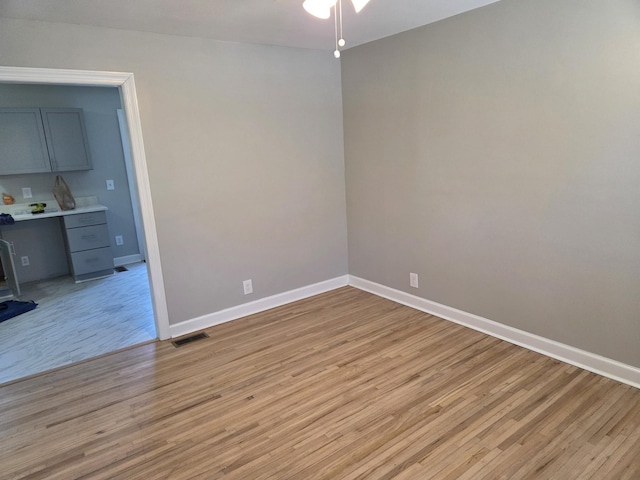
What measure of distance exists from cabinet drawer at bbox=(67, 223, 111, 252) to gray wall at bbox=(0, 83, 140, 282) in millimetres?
454

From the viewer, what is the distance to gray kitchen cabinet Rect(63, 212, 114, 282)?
4953 mm

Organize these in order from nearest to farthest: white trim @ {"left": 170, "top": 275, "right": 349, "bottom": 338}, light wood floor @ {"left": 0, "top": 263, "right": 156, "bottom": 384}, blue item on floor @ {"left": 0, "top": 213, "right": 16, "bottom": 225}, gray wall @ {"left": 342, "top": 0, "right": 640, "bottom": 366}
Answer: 1. gray wall @ {"left": 342, "top": 0, "right": 640, "bottom": 366}
2. light wood floor @ {"left": 0, "top": 263, "right": 156, "bottom": 384}
3. white trim @ {"left": 170, "top": 275, "right": 349, "bottom": 338}
4. blue item on floor @ {"left": 0, "top": 213, "right": 16, "bottom": 225}

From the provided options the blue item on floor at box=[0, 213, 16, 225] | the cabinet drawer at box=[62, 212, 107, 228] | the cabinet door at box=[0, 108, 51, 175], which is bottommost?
the cabinet drawer at box=[62, 212, 107, 228]

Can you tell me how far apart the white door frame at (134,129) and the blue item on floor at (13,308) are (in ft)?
6.20

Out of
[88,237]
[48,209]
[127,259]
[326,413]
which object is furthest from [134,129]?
[127,259]

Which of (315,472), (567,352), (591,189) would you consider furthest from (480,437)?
(591,189)

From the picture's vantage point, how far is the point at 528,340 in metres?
2.91

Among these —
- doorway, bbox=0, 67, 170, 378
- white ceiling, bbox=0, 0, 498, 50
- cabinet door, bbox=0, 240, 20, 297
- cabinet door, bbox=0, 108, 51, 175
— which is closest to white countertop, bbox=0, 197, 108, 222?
cabinet door, bbox=0, 240, 20, 297

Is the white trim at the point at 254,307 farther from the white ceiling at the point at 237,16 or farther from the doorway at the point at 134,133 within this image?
the white ceiling at the point at 237,16

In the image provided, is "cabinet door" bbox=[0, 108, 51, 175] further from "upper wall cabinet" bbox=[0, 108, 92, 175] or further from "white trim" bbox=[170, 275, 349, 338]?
"white trim" bbox=[170, 275, 349, 338]

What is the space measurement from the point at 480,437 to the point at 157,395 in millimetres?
1949

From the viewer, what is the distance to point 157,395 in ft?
8.55

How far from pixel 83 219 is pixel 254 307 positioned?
108 inches

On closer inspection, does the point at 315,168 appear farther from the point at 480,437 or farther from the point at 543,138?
the point at 480,437
